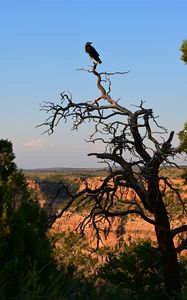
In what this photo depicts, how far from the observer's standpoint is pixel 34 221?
1438 centimetres

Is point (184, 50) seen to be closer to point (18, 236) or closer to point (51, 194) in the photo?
point (18, 236)

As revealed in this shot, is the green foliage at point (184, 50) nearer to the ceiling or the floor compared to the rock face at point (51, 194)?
nearer to the ceiling

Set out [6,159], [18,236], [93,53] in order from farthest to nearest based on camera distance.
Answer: [6,159]
[93,53]
[18,236]

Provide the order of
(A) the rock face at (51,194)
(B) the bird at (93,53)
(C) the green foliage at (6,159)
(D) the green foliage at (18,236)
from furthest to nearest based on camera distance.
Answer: (C) the green foliage at (6,159) → (A) the rock face at (51,194) → (B) the bird at (93,53) → (D) the green foliage at (18,236)

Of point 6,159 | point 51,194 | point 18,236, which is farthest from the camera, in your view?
point 51,194

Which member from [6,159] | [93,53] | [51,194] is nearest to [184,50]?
[93,53]

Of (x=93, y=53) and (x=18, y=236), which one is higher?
(x=93, y=53)

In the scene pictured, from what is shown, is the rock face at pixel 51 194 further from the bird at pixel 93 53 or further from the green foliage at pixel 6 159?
the bird at pixel 93 53

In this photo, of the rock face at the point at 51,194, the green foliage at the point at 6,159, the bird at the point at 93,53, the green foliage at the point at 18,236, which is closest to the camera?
the green foliage at the point at 18,236

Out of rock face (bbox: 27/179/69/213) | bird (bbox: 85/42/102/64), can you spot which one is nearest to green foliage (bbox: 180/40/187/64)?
bird (bbox: 85/42/102/64)

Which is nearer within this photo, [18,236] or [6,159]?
[18,236]

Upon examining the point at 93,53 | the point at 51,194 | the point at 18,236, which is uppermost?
the point at 93,53

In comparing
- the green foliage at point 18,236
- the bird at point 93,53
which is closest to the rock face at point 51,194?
the green foliage at point 18,236

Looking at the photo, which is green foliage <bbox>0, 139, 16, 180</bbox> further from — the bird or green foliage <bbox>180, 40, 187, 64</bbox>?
green foliage <bbox>180, 40, 187, 64</bbox>
